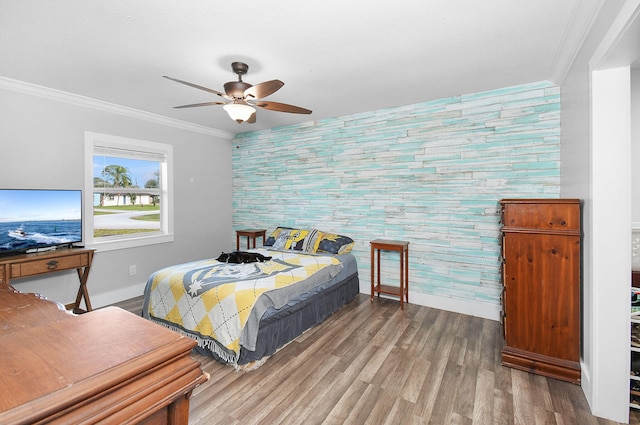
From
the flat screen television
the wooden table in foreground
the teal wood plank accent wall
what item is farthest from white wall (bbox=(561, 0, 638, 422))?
the flat screen television

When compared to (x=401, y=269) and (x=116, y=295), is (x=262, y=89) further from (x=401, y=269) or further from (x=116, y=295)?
(x=116, y=295)

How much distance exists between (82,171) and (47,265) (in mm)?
1228

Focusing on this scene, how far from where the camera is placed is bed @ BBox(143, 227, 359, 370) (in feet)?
7.98

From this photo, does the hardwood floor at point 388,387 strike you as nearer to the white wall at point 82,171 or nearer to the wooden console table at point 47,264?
→ the wooden console table at point 47,264

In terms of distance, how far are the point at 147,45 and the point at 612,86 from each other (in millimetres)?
3171

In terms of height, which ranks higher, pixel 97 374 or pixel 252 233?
pixel 97 374

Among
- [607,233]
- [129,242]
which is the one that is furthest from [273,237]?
[607,233]

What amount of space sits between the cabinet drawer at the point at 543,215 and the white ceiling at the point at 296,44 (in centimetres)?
119

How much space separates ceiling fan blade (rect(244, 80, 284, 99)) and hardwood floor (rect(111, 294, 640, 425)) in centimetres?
218

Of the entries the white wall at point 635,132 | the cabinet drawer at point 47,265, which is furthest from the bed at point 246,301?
the white wall at point 635,132

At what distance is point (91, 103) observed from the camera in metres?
3.60

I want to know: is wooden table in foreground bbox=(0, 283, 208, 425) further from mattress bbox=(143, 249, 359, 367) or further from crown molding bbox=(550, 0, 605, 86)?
crown molding bbox=(550, 0, 605, 86)

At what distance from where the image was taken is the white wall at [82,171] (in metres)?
3.14

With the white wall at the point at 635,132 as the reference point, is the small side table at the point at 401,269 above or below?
below
